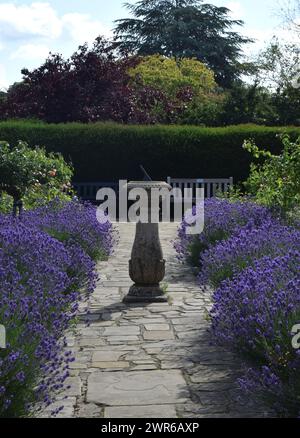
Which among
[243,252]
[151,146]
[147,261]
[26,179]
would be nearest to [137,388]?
[243,252]

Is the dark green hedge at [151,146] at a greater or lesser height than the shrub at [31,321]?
→ greater

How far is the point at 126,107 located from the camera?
20844mm

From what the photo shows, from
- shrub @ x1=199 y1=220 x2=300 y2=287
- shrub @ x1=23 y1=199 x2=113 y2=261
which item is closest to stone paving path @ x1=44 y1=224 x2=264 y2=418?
shrub @ x1=199 y1=220 x2=300 y2=287

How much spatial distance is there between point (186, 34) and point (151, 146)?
19028 mm

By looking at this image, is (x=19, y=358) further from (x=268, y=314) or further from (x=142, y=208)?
(x=142, y=208)

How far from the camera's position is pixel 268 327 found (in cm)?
397

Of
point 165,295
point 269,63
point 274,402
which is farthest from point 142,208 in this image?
point 269,63

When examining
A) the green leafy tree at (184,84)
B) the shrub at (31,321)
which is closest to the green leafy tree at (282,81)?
the green leafy tree at (184,84)

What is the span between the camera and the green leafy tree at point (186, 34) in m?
34.9

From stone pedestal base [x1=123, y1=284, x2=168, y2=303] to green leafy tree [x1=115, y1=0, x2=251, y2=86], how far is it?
2884cm

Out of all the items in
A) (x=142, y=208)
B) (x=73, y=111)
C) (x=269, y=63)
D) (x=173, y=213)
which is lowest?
(x=173, y=213)

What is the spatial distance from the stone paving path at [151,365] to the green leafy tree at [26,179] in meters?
3.91

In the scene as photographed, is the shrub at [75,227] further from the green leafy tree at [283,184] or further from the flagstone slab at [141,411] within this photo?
the flagstone slab at [141,411]

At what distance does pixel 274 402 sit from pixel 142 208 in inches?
147
